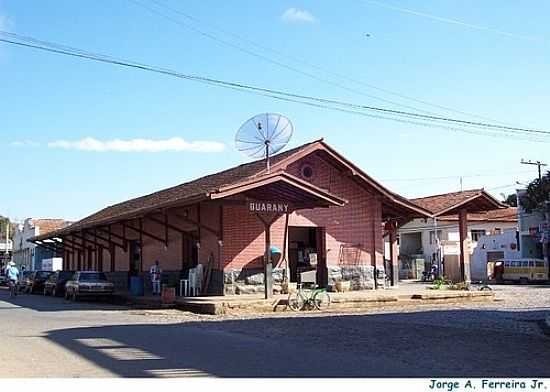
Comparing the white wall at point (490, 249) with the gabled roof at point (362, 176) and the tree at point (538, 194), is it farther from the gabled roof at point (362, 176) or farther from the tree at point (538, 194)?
the tree at point (538, 194)

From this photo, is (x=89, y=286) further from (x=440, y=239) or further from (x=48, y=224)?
(x=48, y=224)

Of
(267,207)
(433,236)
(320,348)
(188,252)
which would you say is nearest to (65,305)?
(188,252)

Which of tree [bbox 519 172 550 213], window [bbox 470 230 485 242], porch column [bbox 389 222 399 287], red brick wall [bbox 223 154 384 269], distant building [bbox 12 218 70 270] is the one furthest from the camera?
distant building [bbox 12 218 70 270]

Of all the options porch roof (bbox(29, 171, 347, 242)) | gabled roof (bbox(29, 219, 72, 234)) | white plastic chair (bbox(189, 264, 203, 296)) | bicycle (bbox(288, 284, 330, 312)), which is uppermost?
gabled roof (bbox(29, 219, 72, 234))

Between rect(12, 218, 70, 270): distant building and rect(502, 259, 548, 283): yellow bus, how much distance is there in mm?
42162

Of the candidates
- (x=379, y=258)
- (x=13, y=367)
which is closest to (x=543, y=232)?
(x=379, y=258)

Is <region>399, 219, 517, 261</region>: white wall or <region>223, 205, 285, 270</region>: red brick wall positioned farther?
<region>399, 219, 517, 261</region>: white wall

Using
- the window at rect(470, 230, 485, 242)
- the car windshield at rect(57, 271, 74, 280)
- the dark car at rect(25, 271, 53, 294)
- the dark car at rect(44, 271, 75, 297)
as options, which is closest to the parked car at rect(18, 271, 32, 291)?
the dark car at rect(25, 271, 53, 294)

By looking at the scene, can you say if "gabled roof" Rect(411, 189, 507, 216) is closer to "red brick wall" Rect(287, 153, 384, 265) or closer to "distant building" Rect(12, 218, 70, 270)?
"red brick wall" Rect(287, 153, 384, 265)

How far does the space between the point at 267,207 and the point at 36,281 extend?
23740 millimetres

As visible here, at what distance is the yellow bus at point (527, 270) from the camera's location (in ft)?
160

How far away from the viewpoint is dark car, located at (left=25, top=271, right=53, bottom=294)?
42438 mm

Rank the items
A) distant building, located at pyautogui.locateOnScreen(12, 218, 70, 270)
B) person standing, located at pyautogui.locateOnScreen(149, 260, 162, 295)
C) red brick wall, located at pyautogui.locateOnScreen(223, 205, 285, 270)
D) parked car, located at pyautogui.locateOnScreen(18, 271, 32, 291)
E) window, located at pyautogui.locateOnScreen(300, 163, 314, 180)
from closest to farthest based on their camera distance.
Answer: red brick wall, located at pyautogui.locateOnScreen(223, 205, 285, 270) < window, located at pyautogui.locateOnScreen(300, 163, 314, 180) < person standing, located at pyautogui.locateOnScreen(149, 260, 162, 295) < parked car, located at pyautogui.locateOnScreen(18, 271, 32, 291) < distant building, located at pyautogui.locateOnScreen(12, 218, 70, 270)

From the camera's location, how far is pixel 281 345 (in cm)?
1317
